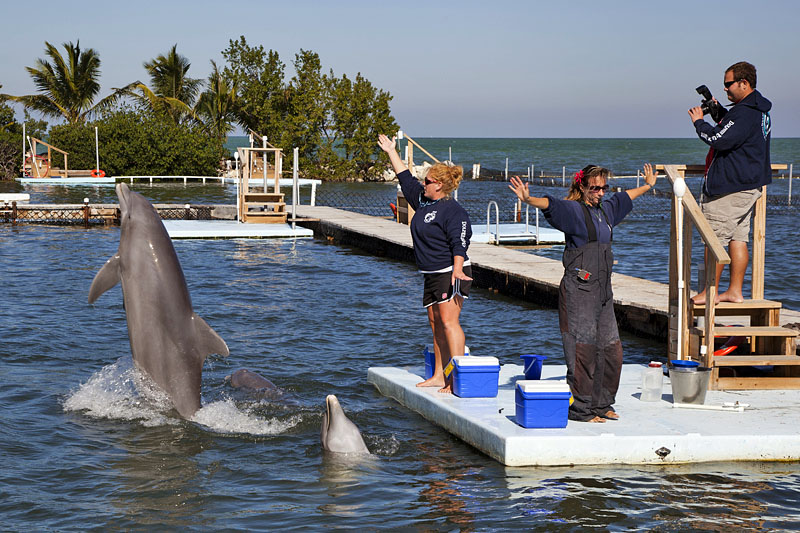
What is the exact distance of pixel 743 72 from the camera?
808cm

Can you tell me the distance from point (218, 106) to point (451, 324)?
5566 centimetres

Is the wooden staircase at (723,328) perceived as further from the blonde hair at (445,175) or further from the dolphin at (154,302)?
the dolphin at (154,302)

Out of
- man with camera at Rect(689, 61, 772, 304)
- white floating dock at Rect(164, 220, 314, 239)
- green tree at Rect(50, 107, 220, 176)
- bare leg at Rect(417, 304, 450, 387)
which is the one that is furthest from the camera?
green tree at Rect(50, 107, 220, 176)

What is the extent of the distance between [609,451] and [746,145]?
3388mm

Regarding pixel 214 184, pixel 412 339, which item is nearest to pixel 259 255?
pixel 412 339

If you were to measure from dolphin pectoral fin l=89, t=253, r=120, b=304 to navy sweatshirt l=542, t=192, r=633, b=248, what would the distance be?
11.5 ft

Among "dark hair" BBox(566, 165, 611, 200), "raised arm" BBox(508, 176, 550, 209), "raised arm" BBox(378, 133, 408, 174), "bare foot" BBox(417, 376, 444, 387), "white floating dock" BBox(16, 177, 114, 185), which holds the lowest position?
"bare foot" BBox(417, 376, 444, 387)

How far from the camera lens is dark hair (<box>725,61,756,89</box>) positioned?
8.08 metres

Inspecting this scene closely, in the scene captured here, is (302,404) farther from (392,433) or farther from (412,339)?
(412,339)

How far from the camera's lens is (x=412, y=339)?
12.4 metres

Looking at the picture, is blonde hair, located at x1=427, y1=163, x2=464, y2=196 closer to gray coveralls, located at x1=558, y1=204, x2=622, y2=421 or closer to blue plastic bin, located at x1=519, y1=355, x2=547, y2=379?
gray coveralls, located at x1=558, y1=204, x2=622, y2=421

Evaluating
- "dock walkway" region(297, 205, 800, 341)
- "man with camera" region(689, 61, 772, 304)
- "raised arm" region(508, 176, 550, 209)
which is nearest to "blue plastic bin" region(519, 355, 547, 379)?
"man with camera" region(689, 61, 772, 304)

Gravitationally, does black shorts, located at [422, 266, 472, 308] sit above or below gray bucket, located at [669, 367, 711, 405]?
above

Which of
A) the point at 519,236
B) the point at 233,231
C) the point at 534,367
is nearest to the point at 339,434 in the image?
the point at 534,367
